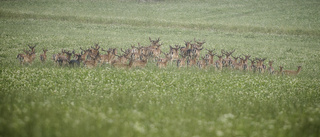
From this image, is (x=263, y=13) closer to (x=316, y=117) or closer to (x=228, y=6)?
(x=228, y=6)

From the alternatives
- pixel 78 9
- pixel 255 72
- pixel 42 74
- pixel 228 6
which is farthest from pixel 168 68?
pixel 228 6

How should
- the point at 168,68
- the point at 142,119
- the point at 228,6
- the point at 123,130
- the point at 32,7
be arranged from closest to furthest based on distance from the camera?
the point at 123,130 < the point at 142,119 < the point at 168,68 < the point at 32,7 < the point at 228,6

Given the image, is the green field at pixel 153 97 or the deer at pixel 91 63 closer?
the green field at pixel 153 97

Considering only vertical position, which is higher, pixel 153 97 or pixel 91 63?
pixel 91 63

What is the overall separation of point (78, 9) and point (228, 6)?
39.8 m

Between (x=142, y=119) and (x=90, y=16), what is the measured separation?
54.8 metres

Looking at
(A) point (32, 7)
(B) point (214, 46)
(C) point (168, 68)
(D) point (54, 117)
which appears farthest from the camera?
(A) point (32, 7)

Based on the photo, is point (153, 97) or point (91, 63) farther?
point (91, 63)

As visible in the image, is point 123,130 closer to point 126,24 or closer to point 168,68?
point 168,68

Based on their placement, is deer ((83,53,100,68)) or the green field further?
deer ((83,53,100,68))

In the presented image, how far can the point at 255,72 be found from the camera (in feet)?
68.7

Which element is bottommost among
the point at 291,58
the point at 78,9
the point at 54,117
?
the point at 291,58

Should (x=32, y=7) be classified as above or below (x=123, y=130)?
above

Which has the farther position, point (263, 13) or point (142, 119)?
point (263, 13)
